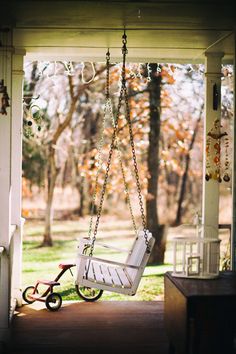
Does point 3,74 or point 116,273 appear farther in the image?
point 116,273

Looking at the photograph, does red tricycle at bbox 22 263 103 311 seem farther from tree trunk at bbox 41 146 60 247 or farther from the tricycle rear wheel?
tree trunk at bbox 41 146 60 247

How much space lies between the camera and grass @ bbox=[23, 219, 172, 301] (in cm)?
819

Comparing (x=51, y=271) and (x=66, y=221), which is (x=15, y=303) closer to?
(x=51, y=271)

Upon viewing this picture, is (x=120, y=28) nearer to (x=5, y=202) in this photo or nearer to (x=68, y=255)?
(x=5, y=202)

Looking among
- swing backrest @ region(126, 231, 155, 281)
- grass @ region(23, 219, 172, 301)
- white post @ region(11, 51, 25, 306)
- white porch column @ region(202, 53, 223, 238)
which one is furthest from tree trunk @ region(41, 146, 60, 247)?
white porch column @ region(202, 53, 223, 238)

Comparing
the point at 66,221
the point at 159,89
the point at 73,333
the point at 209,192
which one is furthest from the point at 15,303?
the point at 66,221

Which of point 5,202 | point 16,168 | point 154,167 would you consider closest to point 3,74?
point 5,202

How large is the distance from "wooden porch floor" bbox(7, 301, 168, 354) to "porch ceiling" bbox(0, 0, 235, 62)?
2.67 metres

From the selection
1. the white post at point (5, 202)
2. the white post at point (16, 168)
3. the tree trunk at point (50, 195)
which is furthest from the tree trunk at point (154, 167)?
the white post at point (5, 202)

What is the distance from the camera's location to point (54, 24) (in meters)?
4.89

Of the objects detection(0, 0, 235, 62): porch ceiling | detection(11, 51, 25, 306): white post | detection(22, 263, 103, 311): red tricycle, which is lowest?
detection(22, 263, 103, 311): red tricycle

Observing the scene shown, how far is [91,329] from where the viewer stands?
5441mm

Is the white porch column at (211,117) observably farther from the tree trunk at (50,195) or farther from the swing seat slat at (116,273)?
the tree trunk at (50,195)

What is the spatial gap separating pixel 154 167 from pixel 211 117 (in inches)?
188
